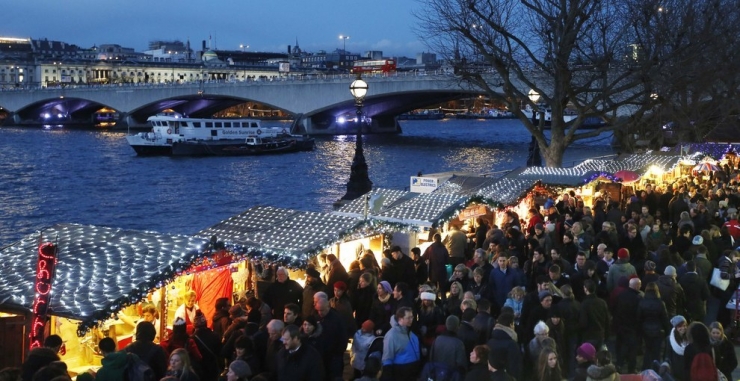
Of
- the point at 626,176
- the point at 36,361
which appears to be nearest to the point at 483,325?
the point at 36,361

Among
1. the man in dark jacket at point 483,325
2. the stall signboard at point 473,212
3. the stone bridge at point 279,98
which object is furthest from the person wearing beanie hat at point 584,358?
the stone bridge at point 279,98

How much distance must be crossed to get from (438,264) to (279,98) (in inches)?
2595

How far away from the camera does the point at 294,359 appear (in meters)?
6.48

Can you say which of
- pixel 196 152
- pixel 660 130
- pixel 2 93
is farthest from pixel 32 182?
pixel 2 93

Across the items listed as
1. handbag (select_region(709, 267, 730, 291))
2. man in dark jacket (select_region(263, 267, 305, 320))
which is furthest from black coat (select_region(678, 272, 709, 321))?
man in dark jacket (select_region(263, 267, 305, 320))

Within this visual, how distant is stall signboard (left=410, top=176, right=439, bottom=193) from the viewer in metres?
17.5

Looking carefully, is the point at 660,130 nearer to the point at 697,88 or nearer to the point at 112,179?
the point at 697,88

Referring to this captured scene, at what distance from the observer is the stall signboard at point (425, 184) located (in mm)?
17484

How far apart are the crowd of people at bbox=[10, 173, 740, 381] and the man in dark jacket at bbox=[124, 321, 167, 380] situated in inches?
0.4

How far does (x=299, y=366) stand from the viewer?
6465 millimetres

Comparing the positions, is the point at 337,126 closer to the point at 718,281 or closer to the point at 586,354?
the point at 718,281

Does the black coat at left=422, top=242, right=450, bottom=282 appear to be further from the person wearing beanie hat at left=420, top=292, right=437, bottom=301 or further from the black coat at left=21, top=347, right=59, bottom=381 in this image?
the black coat at left=21, top=347, right=59, bottom=381

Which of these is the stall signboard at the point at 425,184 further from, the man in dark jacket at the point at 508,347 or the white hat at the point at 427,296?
the man in dark jacket at the point at 508,347

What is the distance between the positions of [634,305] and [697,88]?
24651mm
